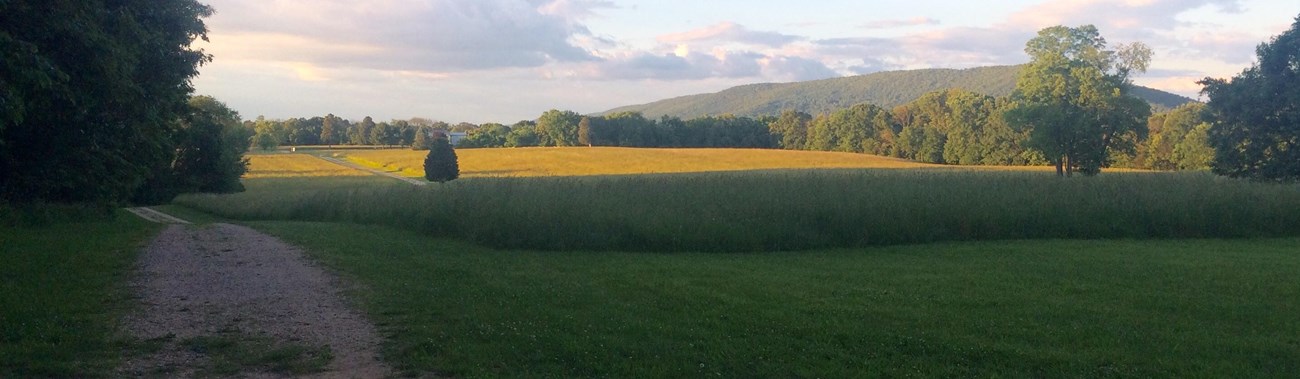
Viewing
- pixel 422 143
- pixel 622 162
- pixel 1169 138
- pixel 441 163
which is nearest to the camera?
pixel 441 163

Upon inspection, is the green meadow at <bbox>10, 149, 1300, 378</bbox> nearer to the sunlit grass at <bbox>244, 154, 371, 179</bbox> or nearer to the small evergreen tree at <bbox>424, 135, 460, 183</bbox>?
the small evergreen tree at <bbox>424, 135, 460, 183</bbox>

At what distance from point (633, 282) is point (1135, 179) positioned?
20783 millimetres

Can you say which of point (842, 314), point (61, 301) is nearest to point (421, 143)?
point (61, 301)

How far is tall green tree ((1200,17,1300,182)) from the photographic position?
18.4 meters

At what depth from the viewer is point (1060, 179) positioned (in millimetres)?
24578

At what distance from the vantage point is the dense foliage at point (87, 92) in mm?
10578

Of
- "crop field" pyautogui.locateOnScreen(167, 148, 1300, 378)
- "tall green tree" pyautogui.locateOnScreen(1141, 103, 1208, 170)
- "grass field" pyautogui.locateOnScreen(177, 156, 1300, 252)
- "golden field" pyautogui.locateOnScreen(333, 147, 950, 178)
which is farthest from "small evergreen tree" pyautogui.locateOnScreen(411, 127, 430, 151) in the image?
"grass field" pyautogui.locateOnScreen(177, 156, 1300, 252)

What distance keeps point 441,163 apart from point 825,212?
39.8m

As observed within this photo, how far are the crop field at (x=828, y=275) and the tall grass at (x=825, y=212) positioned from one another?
0.06m

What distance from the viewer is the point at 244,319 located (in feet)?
29.6

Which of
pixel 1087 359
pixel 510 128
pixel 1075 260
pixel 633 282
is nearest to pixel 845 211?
pixel 1075 260

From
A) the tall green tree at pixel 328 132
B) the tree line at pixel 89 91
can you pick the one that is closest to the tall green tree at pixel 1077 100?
the tree line at pixel 89 91

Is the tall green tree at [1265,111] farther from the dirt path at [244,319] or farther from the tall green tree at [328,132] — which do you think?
the tall green tree at [328,132]

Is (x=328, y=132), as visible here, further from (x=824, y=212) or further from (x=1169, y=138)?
(x=824, y=212)
